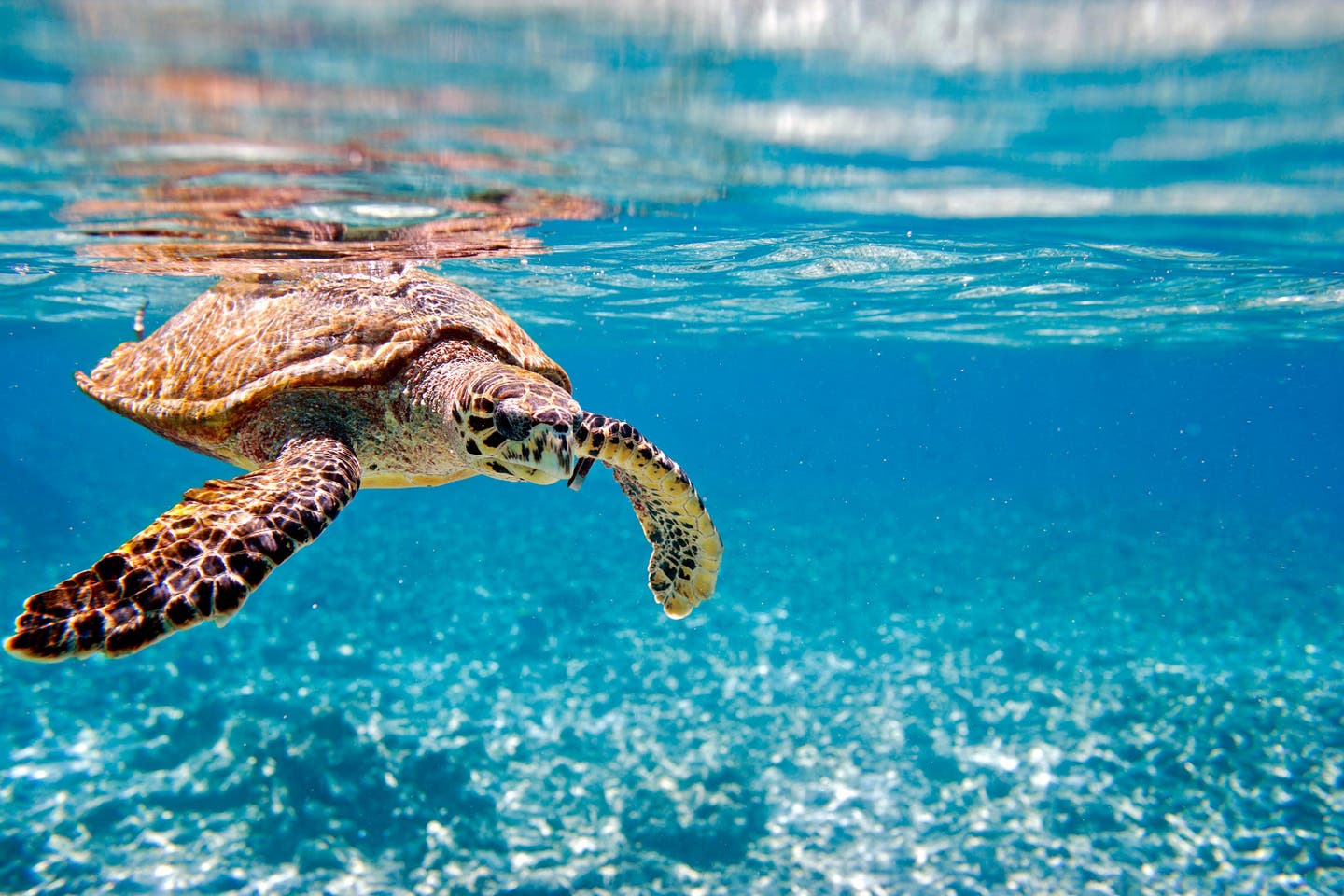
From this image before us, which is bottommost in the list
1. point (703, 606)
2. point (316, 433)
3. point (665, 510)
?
point (703, 606)

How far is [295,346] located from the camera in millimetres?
5699

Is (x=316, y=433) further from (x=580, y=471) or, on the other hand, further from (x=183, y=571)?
(x=183, y=571)

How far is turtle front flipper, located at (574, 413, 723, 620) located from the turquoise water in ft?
9.58

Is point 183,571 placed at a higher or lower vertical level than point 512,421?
lower

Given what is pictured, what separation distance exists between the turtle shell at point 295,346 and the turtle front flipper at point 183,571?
58.7 inches

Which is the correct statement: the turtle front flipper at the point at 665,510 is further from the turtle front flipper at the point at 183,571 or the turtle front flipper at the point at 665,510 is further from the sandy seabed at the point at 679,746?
the sandy seabed at the point at 679,746

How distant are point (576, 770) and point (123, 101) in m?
7.81

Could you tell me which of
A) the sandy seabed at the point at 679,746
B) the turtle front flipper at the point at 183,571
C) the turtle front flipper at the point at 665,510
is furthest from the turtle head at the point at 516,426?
the sandy seabed at the point at 679,746

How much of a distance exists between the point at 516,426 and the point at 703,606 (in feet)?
33.0

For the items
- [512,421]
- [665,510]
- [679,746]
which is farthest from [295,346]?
[679,746]

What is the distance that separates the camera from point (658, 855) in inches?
284

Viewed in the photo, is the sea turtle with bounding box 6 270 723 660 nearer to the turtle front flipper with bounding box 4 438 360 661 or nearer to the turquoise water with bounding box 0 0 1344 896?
the turtle front flipper with bounding box 4 438 360 661

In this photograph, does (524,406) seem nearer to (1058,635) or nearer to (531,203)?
(531,203)

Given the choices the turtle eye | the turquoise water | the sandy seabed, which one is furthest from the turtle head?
the sandy seabed
